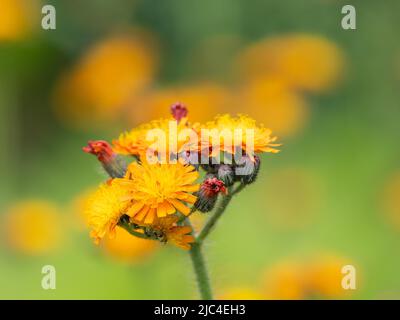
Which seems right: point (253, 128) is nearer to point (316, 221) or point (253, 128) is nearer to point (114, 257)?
point (114, 257)

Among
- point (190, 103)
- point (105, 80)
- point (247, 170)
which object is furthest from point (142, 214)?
point (105, 80)

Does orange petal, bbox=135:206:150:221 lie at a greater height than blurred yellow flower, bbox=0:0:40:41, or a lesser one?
lesser

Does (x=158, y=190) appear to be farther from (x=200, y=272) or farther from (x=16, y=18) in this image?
(x=16, y=18)

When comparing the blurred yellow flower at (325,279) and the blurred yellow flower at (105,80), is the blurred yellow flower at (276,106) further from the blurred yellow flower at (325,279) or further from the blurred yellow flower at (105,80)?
the blurred yellow flower at (325,279)

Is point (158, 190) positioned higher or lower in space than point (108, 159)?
lower

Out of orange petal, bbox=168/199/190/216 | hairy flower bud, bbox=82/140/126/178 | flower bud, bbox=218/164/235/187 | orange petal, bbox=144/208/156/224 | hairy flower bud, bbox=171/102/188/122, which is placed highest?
hairy flower bud, bbox=171/102/188/122

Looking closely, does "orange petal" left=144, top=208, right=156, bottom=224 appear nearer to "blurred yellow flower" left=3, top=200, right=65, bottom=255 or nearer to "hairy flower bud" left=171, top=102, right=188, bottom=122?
"hairy flower bud" left=171, top=102, right=188, bottom=122

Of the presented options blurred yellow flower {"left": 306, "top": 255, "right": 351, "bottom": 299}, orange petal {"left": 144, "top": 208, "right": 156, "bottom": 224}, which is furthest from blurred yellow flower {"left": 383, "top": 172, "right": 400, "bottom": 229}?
orange petal {"left": 144, "top": 208, "right": 156, "bottom": 224}
